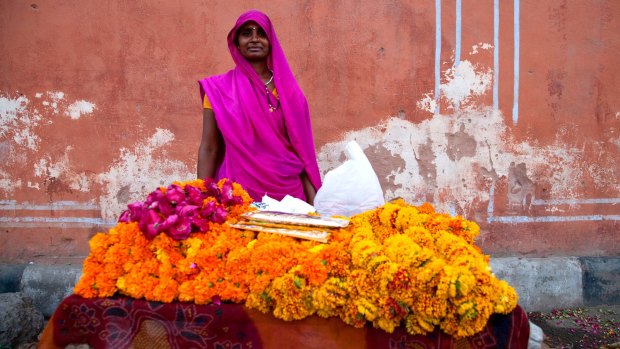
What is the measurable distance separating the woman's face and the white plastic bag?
35.5 inches

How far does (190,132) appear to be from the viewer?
153 inches

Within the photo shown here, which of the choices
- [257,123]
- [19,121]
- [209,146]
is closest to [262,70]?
[257,123]

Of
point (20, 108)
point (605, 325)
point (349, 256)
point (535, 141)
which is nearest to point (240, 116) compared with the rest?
point (349, 256)

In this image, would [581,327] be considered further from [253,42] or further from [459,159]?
[253,42]

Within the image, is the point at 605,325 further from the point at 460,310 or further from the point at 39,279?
the point at 39,279

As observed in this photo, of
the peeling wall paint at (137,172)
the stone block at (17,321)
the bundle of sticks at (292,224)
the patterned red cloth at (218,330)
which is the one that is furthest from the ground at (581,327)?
the stone block at (17,321)

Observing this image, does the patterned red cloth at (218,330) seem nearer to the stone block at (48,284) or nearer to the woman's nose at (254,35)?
the woman's nose at (254,35)

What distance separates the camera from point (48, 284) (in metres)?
3.70

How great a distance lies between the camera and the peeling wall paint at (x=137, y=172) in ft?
12.7

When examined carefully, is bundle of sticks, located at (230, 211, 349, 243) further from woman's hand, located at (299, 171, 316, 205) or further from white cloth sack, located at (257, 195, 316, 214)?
woman's hand, located at (299, 171, 316, 205)

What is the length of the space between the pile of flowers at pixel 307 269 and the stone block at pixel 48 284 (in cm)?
249

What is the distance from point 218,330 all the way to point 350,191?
811 mm

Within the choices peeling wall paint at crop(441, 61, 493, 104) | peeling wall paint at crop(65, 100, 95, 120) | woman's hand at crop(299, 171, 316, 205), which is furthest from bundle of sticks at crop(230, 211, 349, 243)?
peeling wall paint at crop(65, 100, 95, 120)

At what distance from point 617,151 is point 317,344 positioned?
3.73 m
